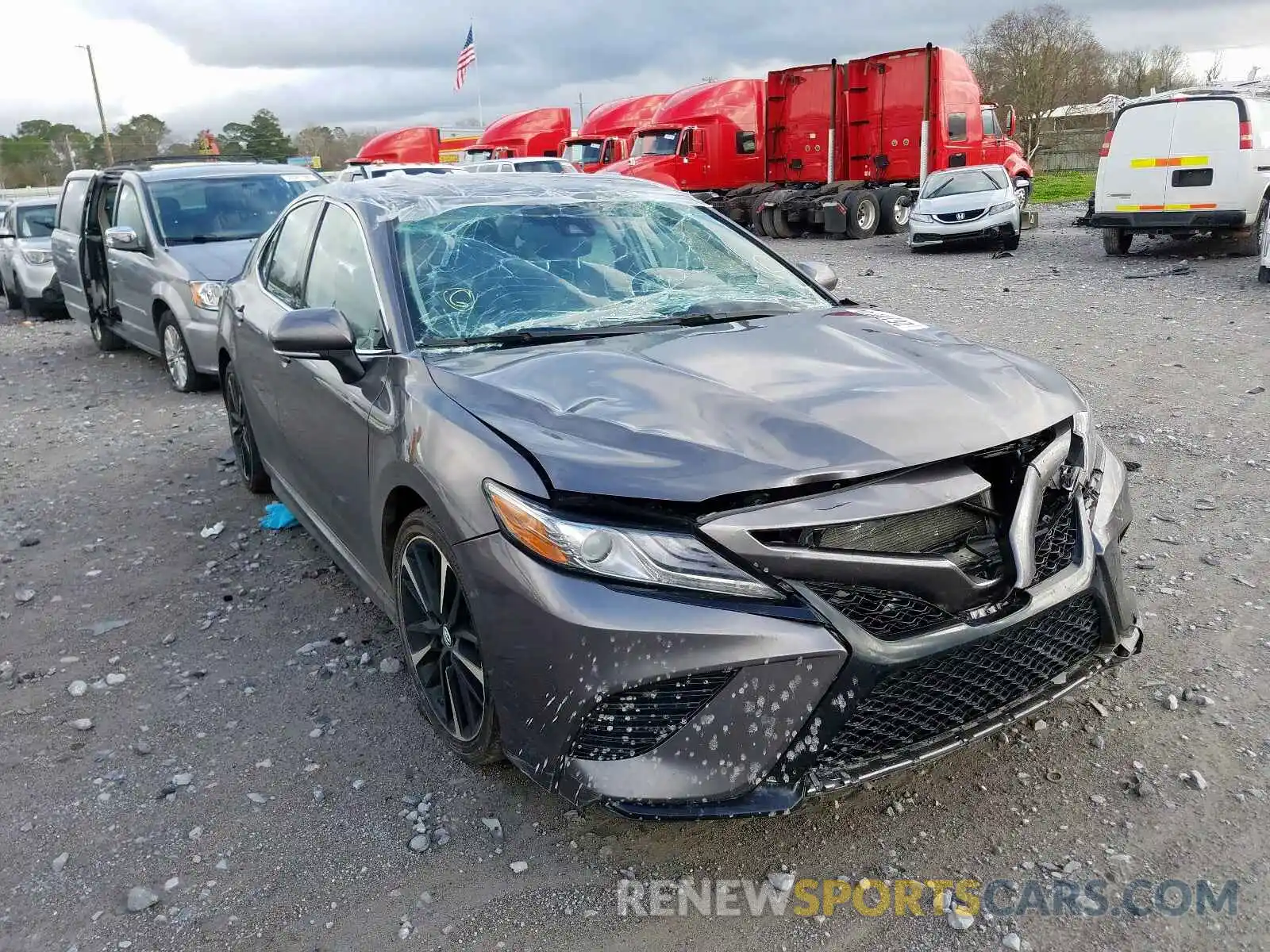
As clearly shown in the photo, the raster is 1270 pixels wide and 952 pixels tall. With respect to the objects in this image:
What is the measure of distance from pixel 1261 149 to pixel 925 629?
A: 14386 millimetres

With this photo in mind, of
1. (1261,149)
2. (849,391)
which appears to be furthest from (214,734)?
(1261,149)

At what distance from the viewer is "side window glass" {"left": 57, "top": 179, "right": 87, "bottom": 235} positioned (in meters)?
11.7

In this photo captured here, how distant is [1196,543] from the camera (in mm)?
4445

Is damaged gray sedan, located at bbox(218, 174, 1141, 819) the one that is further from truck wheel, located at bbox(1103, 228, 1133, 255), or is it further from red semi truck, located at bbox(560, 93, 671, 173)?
red semi truck, located at bbox(560, 93, 671, 173)

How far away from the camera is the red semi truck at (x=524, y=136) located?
→ 3136 centimetres

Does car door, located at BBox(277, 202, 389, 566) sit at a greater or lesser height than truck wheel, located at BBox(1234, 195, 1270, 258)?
greater

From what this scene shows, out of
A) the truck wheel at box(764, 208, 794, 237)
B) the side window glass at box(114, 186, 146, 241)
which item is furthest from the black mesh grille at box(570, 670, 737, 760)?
the truck wheel at box(764, 208, 794, 237)

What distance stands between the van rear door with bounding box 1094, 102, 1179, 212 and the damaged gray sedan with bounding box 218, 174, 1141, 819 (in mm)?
12787

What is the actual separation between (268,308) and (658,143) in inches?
830

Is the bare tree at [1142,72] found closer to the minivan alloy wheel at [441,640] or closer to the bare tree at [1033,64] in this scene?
the bare tree at [1033,64]

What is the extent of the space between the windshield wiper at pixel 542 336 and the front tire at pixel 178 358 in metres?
5.93

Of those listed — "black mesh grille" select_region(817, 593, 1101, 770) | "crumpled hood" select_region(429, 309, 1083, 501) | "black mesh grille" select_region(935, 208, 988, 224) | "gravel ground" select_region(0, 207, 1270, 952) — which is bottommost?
"gravel ground" select_region(0, 207, 1270, 952)

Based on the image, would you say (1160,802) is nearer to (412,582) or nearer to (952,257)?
(412,582)

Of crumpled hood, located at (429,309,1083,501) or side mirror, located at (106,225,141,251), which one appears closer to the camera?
crumpled hood, located at (429,309,1083,501)
